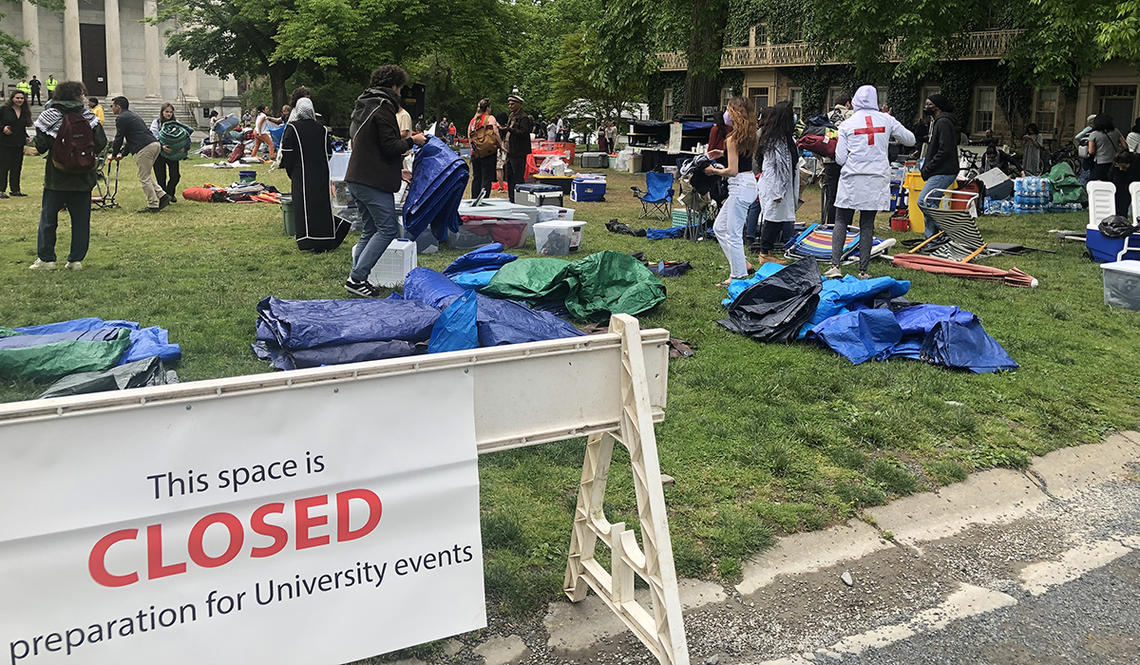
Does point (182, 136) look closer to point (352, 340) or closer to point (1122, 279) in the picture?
point (352, 340)

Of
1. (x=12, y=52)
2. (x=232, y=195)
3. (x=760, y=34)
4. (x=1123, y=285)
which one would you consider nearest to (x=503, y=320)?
(x=1123, y=285)

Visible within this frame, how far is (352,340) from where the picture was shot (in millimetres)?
5605

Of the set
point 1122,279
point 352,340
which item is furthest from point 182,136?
point 1122,279

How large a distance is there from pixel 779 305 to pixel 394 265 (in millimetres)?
3454

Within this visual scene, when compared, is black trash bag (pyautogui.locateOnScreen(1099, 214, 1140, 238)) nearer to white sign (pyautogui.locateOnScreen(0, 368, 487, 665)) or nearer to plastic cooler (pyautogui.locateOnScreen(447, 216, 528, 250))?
plastic cooler (pyautogui.locateOnScreen(447, 216, 528, 250))

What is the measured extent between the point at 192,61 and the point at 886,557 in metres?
47.0

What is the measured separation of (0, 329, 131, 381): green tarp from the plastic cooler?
224 inches

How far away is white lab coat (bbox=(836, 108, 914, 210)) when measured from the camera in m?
8.92

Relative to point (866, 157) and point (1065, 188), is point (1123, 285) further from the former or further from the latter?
point (1065, 188)

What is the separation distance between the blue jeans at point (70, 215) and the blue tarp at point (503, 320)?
430 cm

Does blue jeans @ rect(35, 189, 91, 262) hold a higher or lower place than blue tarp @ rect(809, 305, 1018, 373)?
higher

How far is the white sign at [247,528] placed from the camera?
2236 mm

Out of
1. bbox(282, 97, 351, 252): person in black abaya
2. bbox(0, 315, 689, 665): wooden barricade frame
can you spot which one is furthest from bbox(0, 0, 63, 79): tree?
bbox(0, 315, 689, 665): wooden barricade frame

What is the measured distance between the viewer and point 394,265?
8.62 meters
